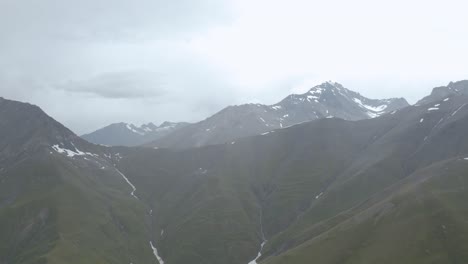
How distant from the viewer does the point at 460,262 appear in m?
154

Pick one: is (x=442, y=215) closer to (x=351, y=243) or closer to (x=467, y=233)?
(x=467, y=233)

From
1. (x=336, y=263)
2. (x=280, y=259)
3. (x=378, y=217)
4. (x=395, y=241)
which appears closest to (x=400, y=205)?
(x=378, y=217)

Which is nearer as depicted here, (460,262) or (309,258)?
(460,262)

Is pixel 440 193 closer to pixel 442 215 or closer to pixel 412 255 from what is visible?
pixel 442 215

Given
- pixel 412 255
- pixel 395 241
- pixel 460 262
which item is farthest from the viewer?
pixel 395 241

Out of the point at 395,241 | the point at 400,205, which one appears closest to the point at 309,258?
the point at 395,241

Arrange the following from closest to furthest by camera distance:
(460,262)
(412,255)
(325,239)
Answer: (460,262), (412,255), (325,239)

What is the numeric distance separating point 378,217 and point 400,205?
444 inches

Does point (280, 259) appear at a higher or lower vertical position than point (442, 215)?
lower

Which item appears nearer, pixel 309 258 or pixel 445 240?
pixel 445 240

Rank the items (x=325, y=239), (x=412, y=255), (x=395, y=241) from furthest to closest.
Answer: (x=325, y=239), (x=395, y=241), (x=412, y=255)

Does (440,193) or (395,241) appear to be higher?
(440,193)

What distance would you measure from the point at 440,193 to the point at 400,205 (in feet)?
60.9

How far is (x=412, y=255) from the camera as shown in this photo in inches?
6486
